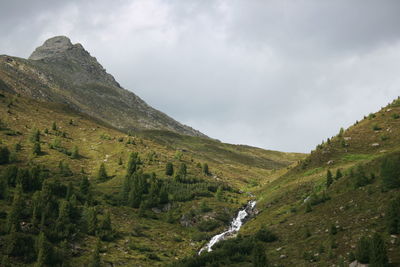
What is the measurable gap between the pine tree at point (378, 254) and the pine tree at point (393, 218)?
5.29 metres

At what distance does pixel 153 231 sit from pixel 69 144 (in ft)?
197

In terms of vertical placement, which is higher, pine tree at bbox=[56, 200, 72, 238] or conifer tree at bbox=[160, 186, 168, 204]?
conifer tree at bbox=[160, 186, 168, 204]

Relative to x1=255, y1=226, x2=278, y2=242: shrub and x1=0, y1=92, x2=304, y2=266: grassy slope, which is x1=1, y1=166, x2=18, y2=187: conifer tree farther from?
x1=255, y1=226, x2=278, y2=242: shrub

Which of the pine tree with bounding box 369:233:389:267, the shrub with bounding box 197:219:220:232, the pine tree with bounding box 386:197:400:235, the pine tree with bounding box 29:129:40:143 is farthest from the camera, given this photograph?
the pine tree with bounding box 29:129:40:143

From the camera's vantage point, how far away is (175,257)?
177 feet

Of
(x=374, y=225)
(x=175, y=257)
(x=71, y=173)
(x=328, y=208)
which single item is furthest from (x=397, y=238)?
(x=71, y=173)

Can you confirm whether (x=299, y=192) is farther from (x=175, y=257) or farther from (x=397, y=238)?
(x=397, y=238)

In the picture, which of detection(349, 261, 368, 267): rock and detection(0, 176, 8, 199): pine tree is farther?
detection(0, 176, 8, 199): pine tree

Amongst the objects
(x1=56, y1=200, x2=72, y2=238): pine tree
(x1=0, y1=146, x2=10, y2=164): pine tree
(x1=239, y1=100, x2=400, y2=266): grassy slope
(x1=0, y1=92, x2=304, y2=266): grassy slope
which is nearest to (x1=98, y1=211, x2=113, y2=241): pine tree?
(x1=0, y1=92, x2=304, y2=266): grassy slope

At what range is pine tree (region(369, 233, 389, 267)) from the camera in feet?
72.8

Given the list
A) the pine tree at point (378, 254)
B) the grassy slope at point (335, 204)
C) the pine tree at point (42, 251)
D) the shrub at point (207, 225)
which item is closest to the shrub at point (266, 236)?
the grassy slope at point (335, 204)

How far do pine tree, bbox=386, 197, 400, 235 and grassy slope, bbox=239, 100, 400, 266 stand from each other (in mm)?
775

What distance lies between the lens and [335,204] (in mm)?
39875

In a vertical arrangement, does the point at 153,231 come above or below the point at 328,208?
below
